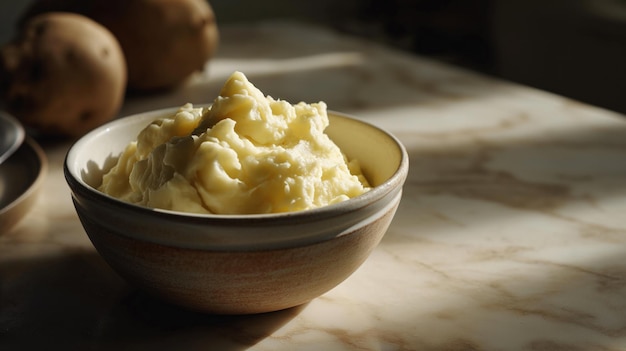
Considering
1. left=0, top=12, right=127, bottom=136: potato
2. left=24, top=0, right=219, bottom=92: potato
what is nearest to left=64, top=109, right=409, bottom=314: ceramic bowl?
left=0, top=12, right=127, bottom=136: potato

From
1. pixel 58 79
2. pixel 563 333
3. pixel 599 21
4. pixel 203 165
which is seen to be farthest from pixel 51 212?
pixel 599 21

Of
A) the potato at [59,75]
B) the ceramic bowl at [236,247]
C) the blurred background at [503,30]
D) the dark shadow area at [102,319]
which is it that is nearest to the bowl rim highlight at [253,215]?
the ceramic bowl at [236,247]

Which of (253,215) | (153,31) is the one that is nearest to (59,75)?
(153,31)

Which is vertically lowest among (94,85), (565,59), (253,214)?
(565,59)

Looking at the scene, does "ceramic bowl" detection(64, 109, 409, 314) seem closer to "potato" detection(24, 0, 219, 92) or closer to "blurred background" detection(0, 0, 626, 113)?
"potato" detection(24, 0, 219, 92)

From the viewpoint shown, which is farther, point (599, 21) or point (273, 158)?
point (599, 21)

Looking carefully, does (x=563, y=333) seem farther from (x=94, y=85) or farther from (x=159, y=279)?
(x=94, y=85)
